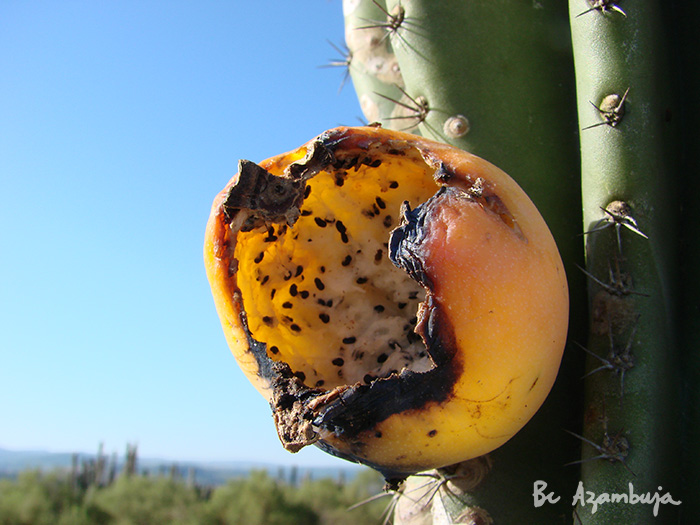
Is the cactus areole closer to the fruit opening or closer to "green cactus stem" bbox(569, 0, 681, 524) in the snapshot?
the fruit opening

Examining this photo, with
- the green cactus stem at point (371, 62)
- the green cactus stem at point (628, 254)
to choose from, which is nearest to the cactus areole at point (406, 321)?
the green cactus stem at point (628, 254)

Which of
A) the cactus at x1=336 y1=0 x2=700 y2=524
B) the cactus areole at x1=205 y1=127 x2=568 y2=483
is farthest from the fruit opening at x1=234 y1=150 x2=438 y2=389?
the cactus at x1=336 y1=0 x2=700 y2=524

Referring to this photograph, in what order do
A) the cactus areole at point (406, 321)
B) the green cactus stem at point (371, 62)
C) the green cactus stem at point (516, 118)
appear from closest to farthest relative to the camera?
1. the cactus areole at point (406, 321)
2. the green cactus stem at point (516, 118)
3. the green cactus stem at point (371, 62)

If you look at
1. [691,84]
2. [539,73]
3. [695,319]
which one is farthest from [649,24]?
[695,319]

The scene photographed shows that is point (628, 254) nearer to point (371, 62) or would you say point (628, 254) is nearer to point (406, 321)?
point (406, 321)

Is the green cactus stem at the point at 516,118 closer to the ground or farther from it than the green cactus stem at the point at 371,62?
closer to the ground

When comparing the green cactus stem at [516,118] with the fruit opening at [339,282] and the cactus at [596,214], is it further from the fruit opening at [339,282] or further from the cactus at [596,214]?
the fruit opening at [339,282]

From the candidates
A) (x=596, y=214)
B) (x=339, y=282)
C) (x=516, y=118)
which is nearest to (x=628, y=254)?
(x=596, y=214)

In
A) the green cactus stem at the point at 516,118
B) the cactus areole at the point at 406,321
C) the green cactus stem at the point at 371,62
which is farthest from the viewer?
the green cactus stem at the point at 371,62
